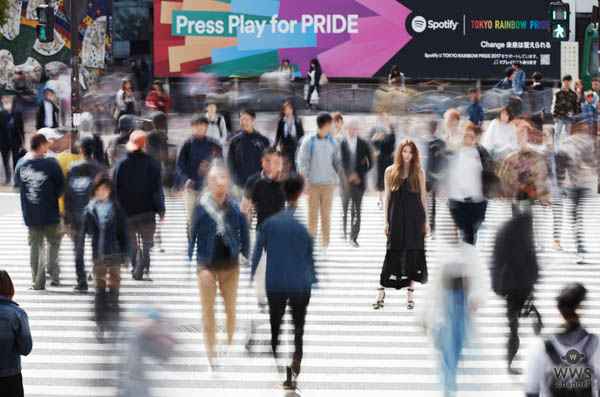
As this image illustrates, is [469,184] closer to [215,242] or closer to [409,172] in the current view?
[409,172]

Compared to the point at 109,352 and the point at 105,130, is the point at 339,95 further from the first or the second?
the point at 109,352

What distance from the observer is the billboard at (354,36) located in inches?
1422

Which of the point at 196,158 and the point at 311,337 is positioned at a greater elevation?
the point at 196,158

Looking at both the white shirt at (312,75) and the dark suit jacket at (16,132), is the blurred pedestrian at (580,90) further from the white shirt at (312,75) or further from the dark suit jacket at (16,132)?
the dark suit jacket at (16,132)

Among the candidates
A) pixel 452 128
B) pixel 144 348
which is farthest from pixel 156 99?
pixel 144 348

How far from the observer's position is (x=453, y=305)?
6.77 m

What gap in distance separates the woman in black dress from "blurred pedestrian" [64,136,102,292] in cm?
356

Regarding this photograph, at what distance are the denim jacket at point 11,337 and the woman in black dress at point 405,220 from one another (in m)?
4.76

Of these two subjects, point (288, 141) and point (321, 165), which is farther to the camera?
point (288, 141)

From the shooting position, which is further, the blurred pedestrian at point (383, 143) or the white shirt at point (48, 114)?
the white shirt at point (48, 114)

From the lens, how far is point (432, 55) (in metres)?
36.6

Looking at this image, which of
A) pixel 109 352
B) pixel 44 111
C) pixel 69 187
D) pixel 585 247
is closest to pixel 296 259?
pixel 109 352

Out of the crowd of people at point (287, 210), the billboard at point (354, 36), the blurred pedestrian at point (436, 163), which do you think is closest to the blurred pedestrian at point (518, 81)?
the billboard at point (354, 36)

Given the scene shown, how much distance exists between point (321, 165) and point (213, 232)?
5221 mm
